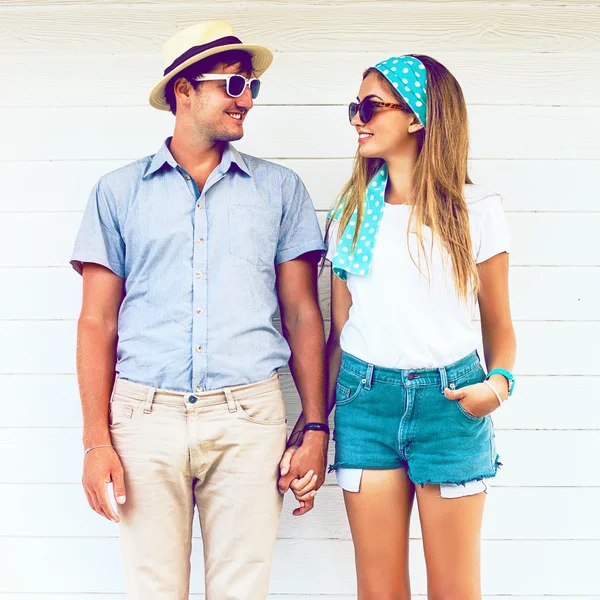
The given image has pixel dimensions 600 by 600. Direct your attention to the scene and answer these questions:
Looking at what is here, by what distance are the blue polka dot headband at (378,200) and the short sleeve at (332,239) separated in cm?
10

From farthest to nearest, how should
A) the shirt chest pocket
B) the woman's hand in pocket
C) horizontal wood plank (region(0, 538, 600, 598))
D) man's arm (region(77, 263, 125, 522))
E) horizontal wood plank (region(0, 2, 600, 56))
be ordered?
1. horizontal wood plank (region(0, 538, 600, 598))
2. horizontal wood plank (region(0, 2, 600, 56))
3. the shirt chest pocket
4. man's arm (region(77, 263, 125, 522))
5. the woman's hand in pocket

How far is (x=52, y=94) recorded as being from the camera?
2.39 meters

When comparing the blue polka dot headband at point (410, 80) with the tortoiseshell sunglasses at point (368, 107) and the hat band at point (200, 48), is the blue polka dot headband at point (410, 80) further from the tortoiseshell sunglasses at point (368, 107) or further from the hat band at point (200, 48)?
the hat band at point (200, 48)

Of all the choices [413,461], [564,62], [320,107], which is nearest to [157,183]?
[320,107]

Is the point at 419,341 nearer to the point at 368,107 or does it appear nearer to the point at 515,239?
the point at 368,107

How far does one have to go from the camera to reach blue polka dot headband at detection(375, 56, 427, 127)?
6.09 ft

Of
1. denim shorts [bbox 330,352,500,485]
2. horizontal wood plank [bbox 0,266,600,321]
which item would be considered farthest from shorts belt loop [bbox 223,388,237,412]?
horizontal wood plank [bbox 0,266,600,321]

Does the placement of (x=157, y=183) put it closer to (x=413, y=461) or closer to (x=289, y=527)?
(x=413, y=461)

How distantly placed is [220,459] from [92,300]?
1.87ft

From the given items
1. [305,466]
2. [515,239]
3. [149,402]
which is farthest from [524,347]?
[149,402]

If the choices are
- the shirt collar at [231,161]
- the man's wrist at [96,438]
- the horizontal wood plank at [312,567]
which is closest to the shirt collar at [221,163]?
the shirt collar at [231,161]

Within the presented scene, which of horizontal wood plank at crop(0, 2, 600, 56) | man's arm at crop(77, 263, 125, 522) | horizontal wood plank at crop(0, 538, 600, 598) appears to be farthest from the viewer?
horizontal wood plank at crop(0, 538, 600, 598)

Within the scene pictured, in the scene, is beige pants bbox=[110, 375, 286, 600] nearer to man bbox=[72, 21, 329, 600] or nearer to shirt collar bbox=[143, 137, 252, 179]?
man bbox=[72, 21, 329, 600]

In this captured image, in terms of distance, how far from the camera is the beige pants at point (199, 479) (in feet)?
6.10
